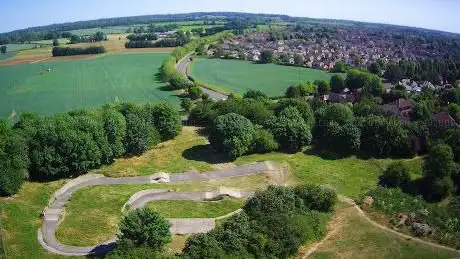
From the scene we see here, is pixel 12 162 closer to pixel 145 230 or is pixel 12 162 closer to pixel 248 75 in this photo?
pixel 145 230

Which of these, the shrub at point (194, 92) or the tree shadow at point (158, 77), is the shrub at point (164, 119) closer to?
the shrub at point (194, 92)

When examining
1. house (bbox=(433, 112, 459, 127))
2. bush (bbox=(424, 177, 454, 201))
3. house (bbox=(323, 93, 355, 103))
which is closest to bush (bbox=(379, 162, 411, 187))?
bush (bbox=(424, 177, 454, 201))

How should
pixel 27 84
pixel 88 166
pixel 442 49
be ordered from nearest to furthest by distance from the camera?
pixel 88 166
pixel 27 84
pixel 442 49

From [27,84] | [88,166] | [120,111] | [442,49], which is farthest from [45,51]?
[442,49]

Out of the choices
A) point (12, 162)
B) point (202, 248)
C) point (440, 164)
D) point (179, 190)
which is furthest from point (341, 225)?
point (12, 162)

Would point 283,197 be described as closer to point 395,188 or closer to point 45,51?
point 395,188

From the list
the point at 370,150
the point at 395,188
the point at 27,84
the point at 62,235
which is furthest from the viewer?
the point at 27,84
